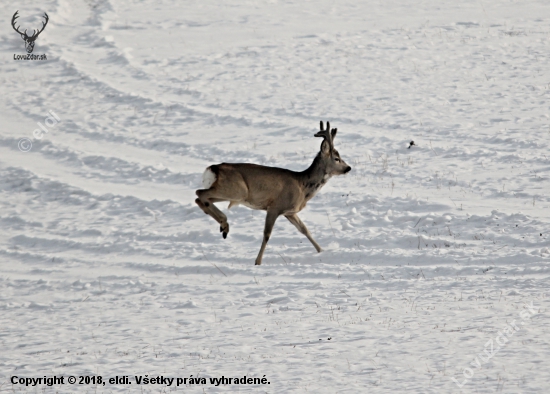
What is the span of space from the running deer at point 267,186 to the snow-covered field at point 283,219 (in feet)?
2.19

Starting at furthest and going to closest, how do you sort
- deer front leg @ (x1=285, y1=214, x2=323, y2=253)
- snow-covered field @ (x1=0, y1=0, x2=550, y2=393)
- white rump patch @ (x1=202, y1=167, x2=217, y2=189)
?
deer front leg @ (x1=285, y1=214, x2=323, y2=253) < white rump patch @ (x1=202, y1=167, x2=217, y2=189) < snow-covered field @ (x1=0, y1=0, x2=550, y2=393)

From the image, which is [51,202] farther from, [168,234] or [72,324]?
[72,324]

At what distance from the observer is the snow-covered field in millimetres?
7367

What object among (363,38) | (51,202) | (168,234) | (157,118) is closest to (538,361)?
(168,234)

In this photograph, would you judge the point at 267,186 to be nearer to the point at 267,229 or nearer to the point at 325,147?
the point at 267,229

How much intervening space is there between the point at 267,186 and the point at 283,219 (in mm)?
2171

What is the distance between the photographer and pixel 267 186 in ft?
35.2

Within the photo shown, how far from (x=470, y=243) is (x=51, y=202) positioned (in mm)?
7981

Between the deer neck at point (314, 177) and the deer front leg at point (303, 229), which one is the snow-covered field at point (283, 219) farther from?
the deer neck at point (314, 177)

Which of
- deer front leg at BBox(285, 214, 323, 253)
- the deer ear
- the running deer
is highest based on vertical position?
the deer ear

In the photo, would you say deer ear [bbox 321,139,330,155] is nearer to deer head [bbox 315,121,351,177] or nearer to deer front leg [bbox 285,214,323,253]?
deer head [bbox 315,121,351,177]

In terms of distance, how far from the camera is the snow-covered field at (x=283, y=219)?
290 inches

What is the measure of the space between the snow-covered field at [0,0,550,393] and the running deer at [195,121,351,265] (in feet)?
2.19

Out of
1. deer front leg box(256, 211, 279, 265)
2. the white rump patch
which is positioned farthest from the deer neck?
the white rump patch
